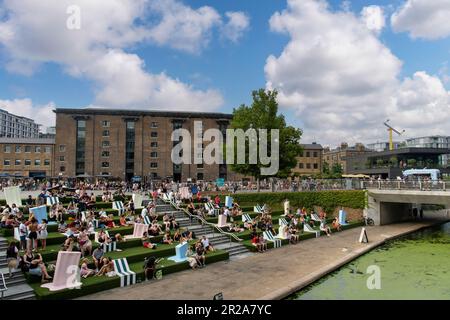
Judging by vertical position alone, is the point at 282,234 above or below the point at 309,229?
above

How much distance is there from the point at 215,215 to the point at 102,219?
30.4ft

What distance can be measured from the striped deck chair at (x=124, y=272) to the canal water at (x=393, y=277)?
6.72 m

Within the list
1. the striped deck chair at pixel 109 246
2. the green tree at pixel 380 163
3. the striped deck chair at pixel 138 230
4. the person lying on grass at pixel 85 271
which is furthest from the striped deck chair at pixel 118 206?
the green tree at pixel 380 163

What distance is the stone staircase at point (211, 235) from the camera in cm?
2132

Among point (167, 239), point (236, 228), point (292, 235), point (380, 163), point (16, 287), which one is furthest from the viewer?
point (380, 163)

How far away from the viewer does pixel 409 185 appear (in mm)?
32812

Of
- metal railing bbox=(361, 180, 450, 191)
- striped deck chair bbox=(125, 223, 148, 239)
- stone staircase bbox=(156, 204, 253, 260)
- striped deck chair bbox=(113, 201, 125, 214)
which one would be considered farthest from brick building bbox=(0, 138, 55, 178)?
metal railing bbox=(361, 180, 450, 191)

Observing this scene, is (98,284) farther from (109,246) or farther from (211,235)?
(211,235)

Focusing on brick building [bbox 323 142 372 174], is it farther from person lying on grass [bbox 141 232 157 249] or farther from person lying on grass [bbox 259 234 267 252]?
person lying on grass [bbox 141 232 157 249]

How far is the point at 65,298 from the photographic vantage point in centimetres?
1295

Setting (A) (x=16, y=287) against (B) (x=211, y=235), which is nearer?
(A) (x=16, y=287)

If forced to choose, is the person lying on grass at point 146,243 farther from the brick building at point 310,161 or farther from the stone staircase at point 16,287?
the brick building at point 310,161

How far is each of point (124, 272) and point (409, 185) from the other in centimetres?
2779

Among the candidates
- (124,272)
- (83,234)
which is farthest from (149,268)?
(83,234)
